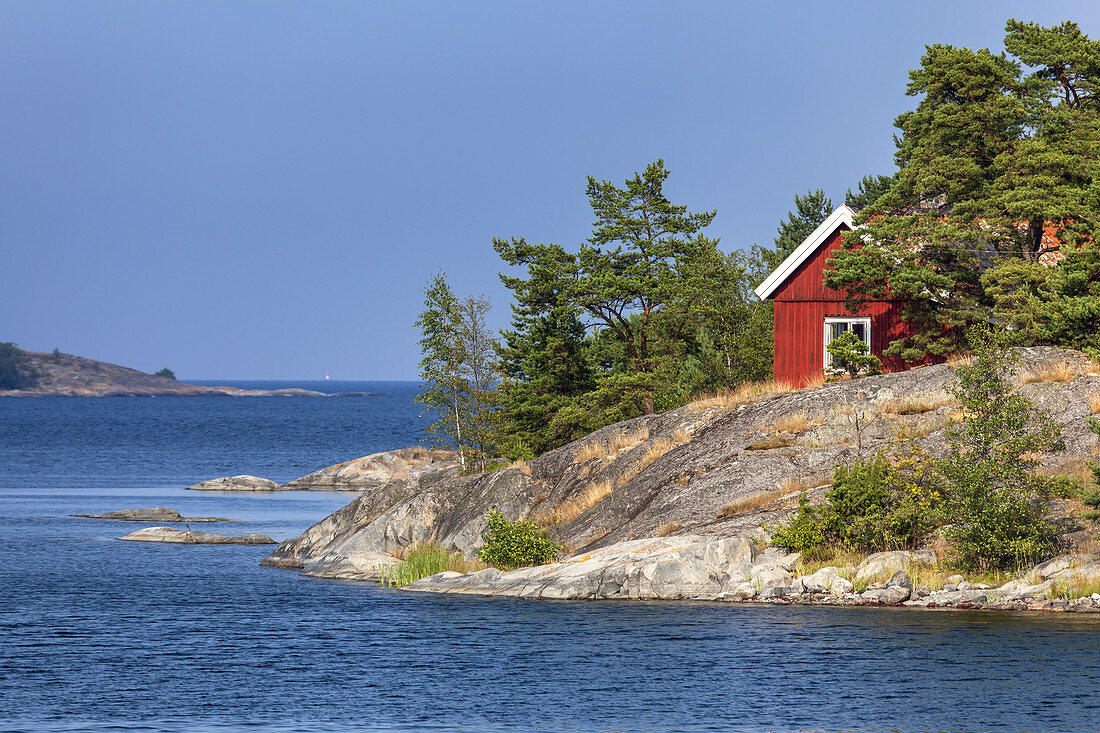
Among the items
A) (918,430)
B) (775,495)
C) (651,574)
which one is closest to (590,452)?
(775,495)

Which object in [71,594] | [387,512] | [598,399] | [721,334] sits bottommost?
[71,594]

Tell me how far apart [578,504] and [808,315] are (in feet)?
41.6

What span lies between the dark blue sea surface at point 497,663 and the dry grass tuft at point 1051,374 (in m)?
10.5

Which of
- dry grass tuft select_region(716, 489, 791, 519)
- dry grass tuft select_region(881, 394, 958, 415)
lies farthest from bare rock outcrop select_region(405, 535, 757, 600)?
dry grass tuft select_region(881, 394, 958, 415)

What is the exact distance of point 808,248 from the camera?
44.0 metres

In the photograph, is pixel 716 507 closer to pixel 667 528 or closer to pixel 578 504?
pixel 667 528

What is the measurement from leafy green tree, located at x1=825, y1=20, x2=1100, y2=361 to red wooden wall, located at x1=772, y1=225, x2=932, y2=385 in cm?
159

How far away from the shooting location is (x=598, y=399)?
45844 millimetres

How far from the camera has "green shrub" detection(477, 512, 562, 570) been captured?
3484 centimetres

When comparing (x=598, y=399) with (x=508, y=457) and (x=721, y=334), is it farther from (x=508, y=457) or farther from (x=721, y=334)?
(x=721, y=334)

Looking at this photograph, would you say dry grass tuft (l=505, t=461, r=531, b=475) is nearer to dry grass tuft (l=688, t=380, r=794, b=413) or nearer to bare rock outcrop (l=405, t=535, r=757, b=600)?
dry grass tuft (l=688, t=380, r=794, b=413)

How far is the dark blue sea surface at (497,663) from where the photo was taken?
20484 mm

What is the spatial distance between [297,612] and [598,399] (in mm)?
17169

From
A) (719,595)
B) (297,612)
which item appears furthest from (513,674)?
(297,612)
